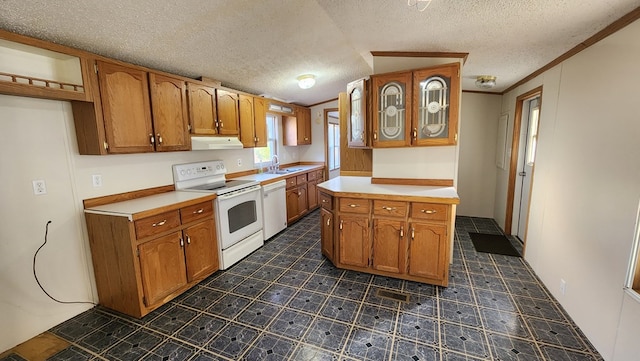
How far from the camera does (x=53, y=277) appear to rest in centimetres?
212

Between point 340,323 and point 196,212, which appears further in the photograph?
point 196,212

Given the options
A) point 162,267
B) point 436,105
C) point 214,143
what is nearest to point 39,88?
point 214,143

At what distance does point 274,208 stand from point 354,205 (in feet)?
5.31

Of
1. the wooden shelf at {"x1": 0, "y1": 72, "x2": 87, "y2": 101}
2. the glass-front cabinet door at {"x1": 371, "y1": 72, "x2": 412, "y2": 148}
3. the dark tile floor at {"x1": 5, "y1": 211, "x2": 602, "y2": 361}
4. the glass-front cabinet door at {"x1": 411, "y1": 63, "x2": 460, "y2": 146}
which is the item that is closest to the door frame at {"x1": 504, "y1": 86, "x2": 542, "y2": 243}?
the dark tile floor at {"x1": 5, "y1": 211, "x2": 602, "y2": 361}

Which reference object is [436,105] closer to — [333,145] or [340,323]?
[340,323]

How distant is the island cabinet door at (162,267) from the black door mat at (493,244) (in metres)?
3.50

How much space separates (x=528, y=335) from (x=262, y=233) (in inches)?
116

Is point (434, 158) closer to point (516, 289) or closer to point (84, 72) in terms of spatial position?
point (516, 289)

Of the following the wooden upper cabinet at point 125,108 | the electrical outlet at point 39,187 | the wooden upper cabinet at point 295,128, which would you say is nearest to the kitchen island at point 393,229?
the wooden upper cabinet at point 125,108

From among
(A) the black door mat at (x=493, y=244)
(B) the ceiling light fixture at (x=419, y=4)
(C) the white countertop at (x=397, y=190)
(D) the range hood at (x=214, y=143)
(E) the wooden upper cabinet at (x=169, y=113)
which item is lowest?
(A) the black door mat at (x=493, y=244)

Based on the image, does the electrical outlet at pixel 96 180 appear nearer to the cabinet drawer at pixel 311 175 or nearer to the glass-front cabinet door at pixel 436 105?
the glass-front cabinet door at pixel 436 105

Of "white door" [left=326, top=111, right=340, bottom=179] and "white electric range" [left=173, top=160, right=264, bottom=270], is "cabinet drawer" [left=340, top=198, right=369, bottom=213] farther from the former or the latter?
"white door" [left=326, top=111, right=340, bottom=179]

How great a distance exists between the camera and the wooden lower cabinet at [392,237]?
246 cm

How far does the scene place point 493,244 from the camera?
11.5 feet
